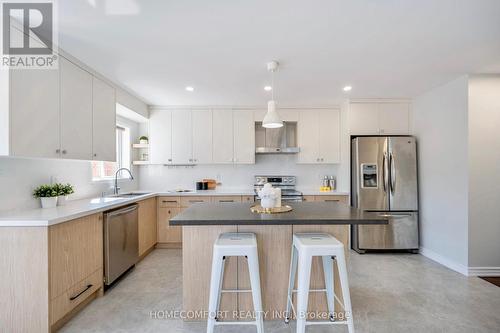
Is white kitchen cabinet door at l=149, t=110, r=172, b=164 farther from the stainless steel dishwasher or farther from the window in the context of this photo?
the stainless steel dishwasher

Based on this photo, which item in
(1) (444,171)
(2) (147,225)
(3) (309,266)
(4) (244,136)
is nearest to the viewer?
(3) (309,266)

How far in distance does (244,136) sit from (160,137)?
1.46 meters

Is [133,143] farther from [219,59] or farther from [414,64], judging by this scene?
[414,64]

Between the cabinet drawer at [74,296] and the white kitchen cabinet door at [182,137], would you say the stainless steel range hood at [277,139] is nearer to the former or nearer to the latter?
the white kitchen cabinet door at [182,137]

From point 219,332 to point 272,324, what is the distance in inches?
17.1

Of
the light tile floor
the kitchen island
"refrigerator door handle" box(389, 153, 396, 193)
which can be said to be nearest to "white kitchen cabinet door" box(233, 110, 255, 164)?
the light tile floor

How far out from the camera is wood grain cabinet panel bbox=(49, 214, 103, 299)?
72.4 inches

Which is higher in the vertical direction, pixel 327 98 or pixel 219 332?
pixel 327 98

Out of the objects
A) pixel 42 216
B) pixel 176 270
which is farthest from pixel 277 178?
pixel 42 216

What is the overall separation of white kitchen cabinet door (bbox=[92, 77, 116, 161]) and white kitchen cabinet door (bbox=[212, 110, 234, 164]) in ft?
5.30

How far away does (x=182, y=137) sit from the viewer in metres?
4.23

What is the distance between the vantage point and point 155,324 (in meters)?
2.03

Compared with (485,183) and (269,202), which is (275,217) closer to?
(269,202)

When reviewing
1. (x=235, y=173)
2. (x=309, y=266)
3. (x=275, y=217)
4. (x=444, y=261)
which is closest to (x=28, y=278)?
(x=275, y=217)
